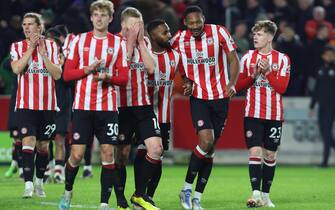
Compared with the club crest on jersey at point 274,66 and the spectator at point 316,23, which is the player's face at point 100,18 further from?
the spectator at point 316,23

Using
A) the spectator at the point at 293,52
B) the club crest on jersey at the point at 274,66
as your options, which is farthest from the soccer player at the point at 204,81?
the spectator at the point at 293,52

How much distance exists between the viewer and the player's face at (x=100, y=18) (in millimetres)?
10367

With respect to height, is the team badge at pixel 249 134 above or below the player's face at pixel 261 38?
below

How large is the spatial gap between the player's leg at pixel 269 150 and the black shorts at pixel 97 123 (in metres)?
2.51

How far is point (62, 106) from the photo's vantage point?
51.8 feet

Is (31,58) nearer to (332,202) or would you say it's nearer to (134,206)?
(134,206)

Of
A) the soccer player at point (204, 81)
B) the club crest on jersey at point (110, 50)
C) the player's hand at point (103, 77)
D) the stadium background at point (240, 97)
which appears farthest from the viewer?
the stadium background at point (240, 97)

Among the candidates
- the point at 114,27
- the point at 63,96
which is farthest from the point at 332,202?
the point at 114,27

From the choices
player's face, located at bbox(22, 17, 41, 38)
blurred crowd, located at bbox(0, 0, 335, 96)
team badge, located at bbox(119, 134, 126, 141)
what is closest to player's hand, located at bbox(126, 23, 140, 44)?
team badge, located at bbox(119, 134, 126, 141)

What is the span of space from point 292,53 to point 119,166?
1111cm

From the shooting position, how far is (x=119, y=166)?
37.1ft

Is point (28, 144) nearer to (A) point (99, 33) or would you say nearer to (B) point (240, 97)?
(A) point (99, 33)

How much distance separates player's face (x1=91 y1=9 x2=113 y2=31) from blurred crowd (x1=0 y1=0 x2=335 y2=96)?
882 cm

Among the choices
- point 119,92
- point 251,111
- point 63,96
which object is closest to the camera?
point 119,92
